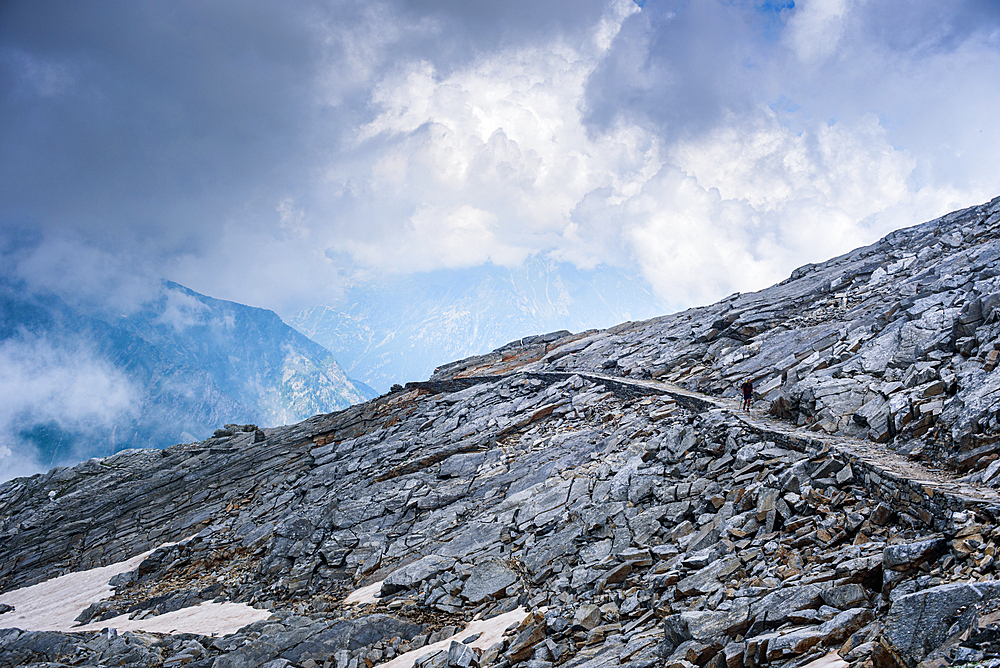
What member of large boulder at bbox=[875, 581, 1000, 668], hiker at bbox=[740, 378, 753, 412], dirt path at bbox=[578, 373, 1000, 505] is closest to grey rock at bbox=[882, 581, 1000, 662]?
large boulder at bbox=[875, 581, 1000, 668]

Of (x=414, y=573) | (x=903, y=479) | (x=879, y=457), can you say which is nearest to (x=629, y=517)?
(x=879, y=457)

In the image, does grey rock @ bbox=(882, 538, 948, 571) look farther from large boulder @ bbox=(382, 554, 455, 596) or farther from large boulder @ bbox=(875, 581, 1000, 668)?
large boulder @ bbox=(382, 554, 455, 596)

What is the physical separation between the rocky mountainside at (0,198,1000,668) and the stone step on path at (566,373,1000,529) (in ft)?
0.23

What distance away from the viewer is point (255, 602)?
2483 cm

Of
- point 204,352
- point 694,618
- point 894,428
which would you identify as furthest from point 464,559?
point 204,352

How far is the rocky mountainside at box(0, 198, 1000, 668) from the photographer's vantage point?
9.64 metres

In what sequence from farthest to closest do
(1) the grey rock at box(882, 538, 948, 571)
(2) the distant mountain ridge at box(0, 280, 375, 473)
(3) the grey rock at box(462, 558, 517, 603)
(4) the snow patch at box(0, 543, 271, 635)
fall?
(2) the distant mountain ridge at box(0, 280, 375, 473), (4) the snow patch at box(0, 543, 271, 635), (3) the grey rock at box(462, 558, 517, 603), (1) the grey rock at box(882, 538, 948, 571)

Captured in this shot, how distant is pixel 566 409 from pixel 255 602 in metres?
20.2

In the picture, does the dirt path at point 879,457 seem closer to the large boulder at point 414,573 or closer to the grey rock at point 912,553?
the grey rock at point 912,553

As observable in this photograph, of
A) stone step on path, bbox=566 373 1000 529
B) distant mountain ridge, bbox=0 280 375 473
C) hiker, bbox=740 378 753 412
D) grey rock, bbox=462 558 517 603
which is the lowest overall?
grey rock, bbox=462 558 517 603

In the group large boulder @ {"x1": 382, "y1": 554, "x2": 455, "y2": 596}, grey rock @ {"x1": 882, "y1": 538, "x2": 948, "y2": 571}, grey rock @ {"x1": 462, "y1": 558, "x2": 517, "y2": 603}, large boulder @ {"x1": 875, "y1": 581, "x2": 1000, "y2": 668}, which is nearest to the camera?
large boulder @ {"x1": 875, "y1": 581, "x2": 1000, "y2": 668}

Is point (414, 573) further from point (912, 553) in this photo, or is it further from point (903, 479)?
point (903, 479)

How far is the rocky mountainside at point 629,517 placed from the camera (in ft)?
31.6

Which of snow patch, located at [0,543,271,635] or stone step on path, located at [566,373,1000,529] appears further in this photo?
snow patch, located at [0,543,271,635]
